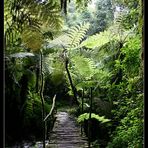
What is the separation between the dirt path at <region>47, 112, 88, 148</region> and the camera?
134 inches

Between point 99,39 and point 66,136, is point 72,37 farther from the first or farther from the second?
point 66,136

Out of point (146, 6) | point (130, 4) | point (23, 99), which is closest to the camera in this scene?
point (146, 6)

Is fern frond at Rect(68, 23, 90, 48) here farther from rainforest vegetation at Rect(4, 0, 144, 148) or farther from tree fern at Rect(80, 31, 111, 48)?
tree fern at Rect(80, 31, 111, 48)

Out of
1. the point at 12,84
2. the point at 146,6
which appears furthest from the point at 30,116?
the point at 146,6

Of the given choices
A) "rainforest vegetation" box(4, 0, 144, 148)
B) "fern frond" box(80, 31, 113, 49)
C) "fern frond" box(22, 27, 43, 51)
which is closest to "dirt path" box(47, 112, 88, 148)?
"rainforest vegetation" box(4, 0, 144, 148)

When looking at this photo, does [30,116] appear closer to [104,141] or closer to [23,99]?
[23,99]

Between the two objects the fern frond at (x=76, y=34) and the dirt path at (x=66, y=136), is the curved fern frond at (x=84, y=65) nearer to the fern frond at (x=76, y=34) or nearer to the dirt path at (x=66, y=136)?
the fern frond at (x=76, y=34)


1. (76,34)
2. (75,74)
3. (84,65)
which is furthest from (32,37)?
(75,74)

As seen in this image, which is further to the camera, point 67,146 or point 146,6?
point 67,146

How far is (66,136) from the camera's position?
3.78 m

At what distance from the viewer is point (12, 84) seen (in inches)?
149

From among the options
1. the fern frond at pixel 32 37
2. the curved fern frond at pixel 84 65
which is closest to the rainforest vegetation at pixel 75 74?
the curved fern frond at pixel 84 65

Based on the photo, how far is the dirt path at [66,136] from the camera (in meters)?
3.40

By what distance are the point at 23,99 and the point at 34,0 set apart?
252 centimetres
